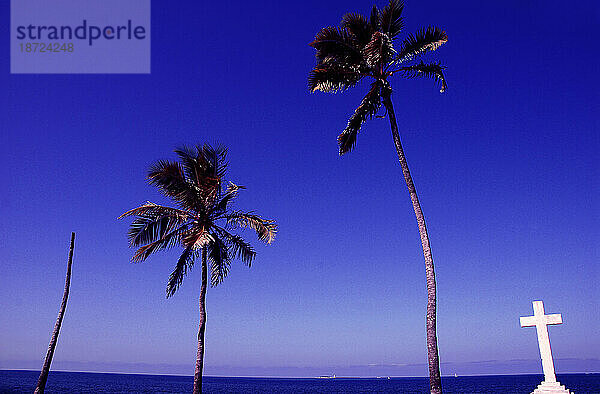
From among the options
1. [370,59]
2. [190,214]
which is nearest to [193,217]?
[190,214]

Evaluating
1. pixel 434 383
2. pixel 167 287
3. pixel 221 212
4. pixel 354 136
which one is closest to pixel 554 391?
pixel 434 383

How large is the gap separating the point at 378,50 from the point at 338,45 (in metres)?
1.68

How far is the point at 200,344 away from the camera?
18281 millimetres

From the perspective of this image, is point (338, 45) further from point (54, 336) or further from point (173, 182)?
point (54, 336)

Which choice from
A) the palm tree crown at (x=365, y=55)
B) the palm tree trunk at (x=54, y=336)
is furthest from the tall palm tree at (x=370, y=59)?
the palm tree trunk at (x=54, y=336)

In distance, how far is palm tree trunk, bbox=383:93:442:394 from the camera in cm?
1327

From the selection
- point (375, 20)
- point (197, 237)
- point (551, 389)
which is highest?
point (375, 20)

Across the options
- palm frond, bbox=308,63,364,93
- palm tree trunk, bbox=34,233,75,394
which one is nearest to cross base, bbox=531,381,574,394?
palm frond, bbox=308,63,364,93

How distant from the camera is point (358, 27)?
15812 millimetres

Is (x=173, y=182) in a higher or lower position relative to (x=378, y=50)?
lower

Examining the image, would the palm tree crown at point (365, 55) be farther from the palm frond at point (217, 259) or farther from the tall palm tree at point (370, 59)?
the palm frond at point (217, 259)

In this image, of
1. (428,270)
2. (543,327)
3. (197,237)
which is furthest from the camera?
(543,327)

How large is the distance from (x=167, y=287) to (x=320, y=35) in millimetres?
13149

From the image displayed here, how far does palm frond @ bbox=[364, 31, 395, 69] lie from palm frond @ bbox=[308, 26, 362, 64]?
556mm
